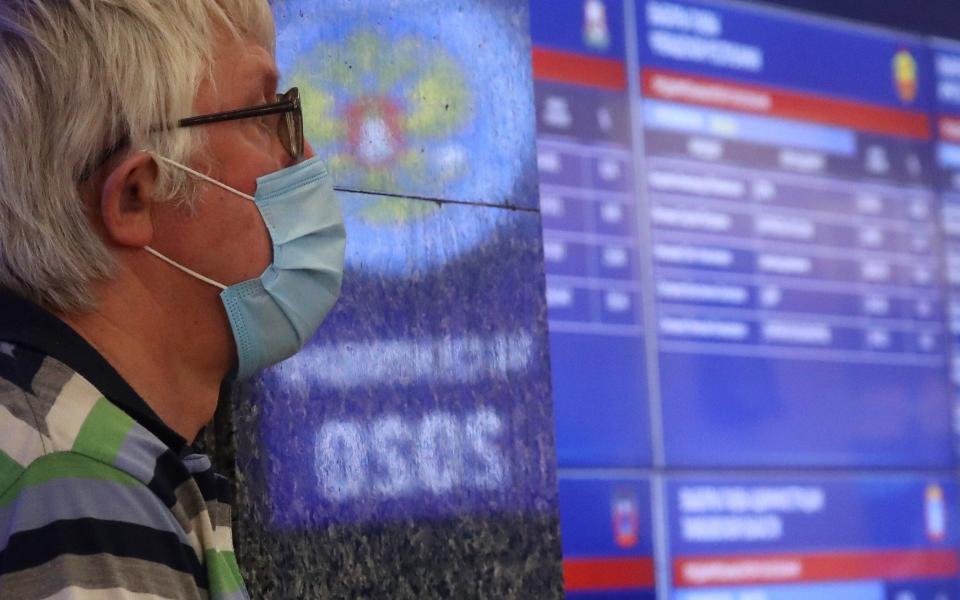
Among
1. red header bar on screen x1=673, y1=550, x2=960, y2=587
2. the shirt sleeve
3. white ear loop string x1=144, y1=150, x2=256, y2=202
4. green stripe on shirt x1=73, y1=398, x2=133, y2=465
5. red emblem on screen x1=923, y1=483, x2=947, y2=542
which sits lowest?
red header bar on screen x1=673, y1=550, x2=960, y2=587

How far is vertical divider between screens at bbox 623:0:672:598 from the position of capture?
2979 mm

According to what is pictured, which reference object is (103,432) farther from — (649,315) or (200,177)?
(649,315)

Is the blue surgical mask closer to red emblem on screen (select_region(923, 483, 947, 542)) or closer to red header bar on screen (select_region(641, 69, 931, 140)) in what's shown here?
red header bar on screen (select_region(641, 69, 931, 140))

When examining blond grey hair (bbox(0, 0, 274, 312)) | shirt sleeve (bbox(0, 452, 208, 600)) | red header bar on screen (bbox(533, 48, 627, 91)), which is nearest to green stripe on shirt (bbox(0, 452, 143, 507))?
shirt sleeve (bbox(0, 452, 208, 600))

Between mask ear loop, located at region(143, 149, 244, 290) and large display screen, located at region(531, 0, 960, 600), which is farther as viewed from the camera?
large display screen, located at region(531, 0, 960, 600)

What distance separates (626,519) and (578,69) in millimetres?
936

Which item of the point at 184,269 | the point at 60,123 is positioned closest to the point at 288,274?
the point at 184,269

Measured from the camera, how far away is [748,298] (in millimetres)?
3246

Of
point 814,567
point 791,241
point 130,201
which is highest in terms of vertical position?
point 791,241

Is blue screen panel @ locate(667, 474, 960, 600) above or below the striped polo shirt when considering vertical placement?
below

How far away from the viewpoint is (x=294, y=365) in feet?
6.59

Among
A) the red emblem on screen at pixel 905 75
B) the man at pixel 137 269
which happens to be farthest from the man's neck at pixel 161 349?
the red emblem on screen at pixel 905 75

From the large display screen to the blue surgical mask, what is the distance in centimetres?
140

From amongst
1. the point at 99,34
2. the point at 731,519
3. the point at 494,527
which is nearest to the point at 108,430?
the point at 99,34
